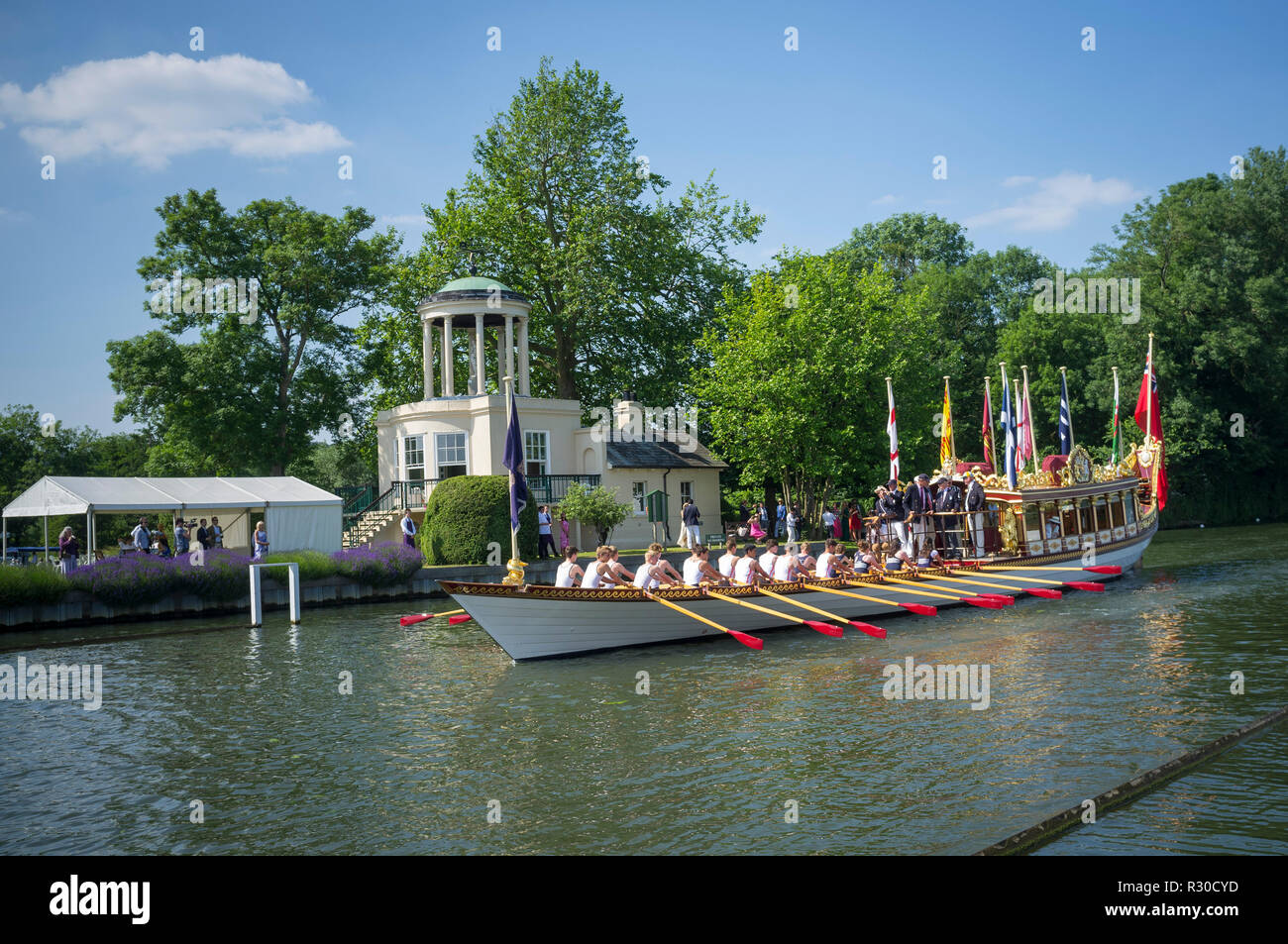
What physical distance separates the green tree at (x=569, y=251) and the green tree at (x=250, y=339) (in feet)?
8.16

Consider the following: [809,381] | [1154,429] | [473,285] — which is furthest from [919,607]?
[473,285]

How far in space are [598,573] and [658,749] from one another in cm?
745

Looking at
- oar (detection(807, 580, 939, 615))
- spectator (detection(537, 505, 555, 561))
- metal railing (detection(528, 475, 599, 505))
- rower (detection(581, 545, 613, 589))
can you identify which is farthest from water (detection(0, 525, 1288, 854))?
metal railing (detection(528, 475, 599, 505))

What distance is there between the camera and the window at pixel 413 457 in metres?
38.8

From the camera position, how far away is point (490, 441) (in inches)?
1474

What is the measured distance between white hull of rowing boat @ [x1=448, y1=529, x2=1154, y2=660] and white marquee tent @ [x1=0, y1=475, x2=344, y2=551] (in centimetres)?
1551

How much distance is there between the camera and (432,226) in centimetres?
4562

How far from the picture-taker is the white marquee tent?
27.4m

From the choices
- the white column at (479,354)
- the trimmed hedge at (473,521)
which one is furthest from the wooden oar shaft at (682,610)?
the white column at (479,354)

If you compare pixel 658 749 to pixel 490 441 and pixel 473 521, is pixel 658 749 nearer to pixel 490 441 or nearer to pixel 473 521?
pixel 473 521

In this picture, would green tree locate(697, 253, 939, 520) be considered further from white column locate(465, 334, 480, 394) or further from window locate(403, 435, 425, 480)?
window locate(403, 435, 425, 480)

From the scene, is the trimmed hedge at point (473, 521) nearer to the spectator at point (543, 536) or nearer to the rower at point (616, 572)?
the spectator at point (543, 536)
